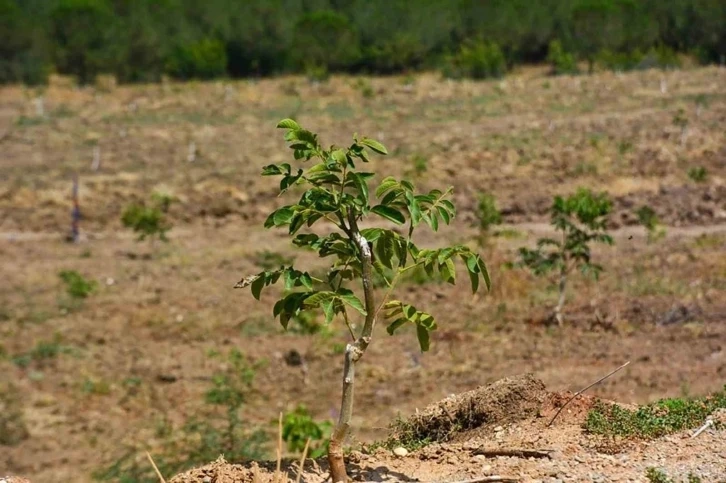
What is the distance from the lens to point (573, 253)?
11.4 m

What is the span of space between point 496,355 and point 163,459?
3.75 meters

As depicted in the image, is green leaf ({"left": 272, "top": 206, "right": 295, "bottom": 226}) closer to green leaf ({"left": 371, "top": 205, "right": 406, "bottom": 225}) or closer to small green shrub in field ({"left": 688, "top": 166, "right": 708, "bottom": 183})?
green leaf ({"left": 371, "top": 205, "right": 406, "bottom": 225})

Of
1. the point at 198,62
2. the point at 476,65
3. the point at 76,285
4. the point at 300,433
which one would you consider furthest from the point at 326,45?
the point at 300,433

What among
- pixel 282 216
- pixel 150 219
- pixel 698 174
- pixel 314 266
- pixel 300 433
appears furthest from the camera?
pixel 698 174

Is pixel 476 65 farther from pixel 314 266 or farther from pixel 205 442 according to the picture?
pixel 205 442

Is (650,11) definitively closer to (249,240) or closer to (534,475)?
(249,240)

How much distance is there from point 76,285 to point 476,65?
32429mm

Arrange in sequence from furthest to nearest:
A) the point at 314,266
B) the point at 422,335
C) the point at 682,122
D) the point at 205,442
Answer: the point at 682,122 < the point at 314,266 < the point at 205,442 < the point at 422,335

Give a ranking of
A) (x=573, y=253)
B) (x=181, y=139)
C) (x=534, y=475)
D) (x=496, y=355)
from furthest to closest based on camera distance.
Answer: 1. (x=181, y=139)
2. (x=573, y=253)
3. (x=496, y=355)
4. (x=534, y=475)

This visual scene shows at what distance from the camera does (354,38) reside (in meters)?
49.4

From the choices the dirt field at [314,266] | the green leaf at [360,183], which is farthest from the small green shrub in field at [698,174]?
the green leaf at [360,183]

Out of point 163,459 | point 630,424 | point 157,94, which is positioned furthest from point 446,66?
point 630,424

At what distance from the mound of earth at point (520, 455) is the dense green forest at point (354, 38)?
39348 mm

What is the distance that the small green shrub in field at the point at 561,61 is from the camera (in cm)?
4488
